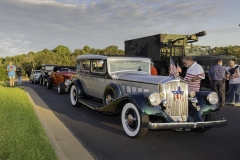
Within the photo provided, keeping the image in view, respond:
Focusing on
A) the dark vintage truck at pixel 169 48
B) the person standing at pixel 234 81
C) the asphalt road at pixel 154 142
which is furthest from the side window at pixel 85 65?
the dark vintage truck at pixel 169 48

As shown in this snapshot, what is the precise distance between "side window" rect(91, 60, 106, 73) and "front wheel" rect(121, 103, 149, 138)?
2.18 metres

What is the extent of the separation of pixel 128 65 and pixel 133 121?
98.5 inches

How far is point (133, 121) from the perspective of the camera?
16.4 ft

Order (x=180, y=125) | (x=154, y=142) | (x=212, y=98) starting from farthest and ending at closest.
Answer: (x=212, y=98) → (x=154, y=142) → (x=180, y=125)

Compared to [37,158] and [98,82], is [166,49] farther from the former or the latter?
[37,158]

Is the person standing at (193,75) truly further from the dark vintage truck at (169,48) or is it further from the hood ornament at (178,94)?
the dark vintage truck at (169,48)

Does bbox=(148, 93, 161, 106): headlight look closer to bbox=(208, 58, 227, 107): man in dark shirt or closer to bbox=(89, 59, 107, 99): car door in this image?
bbox=(89, 59, 107, 99): car door

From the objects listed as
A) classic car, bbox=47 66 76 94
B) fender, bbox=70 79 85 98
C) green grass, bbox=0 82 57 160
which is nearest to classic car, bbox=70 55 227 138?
fender, bbox=70 79 85 98

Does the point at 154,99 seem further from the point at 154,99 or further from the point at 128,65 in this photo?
the point at 128,65

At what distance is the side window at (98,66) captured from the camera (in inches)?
282

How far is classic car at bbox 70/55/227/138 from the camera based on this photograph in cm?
465

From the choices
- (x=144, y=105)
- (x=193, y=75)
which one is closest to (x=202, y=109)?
(x=144, y=105)

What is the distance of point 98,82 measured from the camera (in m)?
7.40

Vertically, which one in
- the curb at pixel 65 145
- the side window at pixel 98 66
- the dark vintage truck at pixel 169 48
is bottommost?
the curb at pixel 65 145
